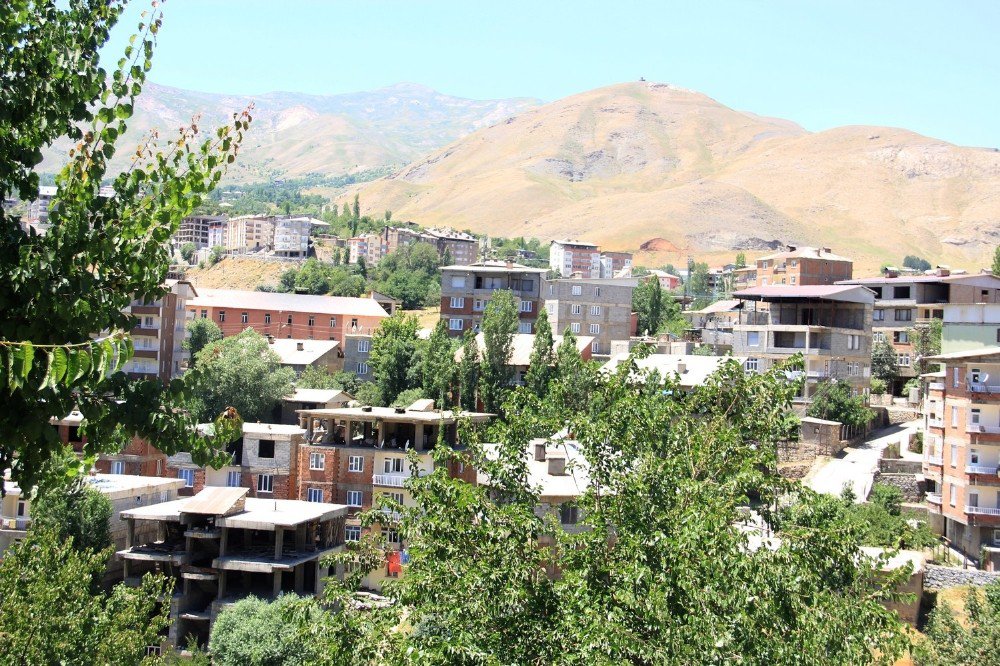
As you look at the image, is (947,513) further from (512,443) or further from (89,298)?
(89,298)

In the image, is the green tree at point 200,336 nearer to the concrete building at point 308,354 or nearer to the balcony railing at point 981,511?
the concrete building at point 308,354

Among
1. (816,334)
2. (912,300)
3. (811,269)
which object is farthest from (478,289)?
(811,269)

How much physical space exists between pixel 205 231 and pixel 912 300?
148 meters

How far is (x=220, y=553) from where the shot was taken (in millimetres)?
36469

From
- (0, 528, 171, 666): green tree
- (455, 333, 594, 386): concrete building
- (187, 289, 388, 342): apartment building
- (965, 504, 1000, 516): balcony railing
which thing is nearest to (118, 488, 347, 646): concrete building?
(0, 528, 171, 666): green tree

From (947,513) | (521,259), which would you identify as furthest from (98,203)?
(521,259)

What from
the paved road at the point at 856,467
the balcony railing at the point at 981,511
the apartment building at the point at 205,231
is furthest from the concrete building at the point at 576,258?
the balcony railing at the point at 981,511

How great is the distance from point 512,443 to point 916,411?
46086 millimetres

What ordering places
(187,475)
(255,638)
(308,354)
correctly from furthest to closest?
(308,354), (187,475), (255,638)

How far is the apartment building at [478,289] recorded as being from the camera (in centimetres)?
7419

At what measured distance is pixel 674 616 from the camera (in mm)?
12594

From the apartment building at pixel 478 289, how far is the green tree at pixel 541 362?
15345 mm

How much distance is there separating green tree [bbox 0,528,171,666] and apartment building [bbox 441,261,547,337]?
52.2m

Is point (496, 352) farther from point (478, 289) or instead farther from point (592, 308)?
point (478, 289)
